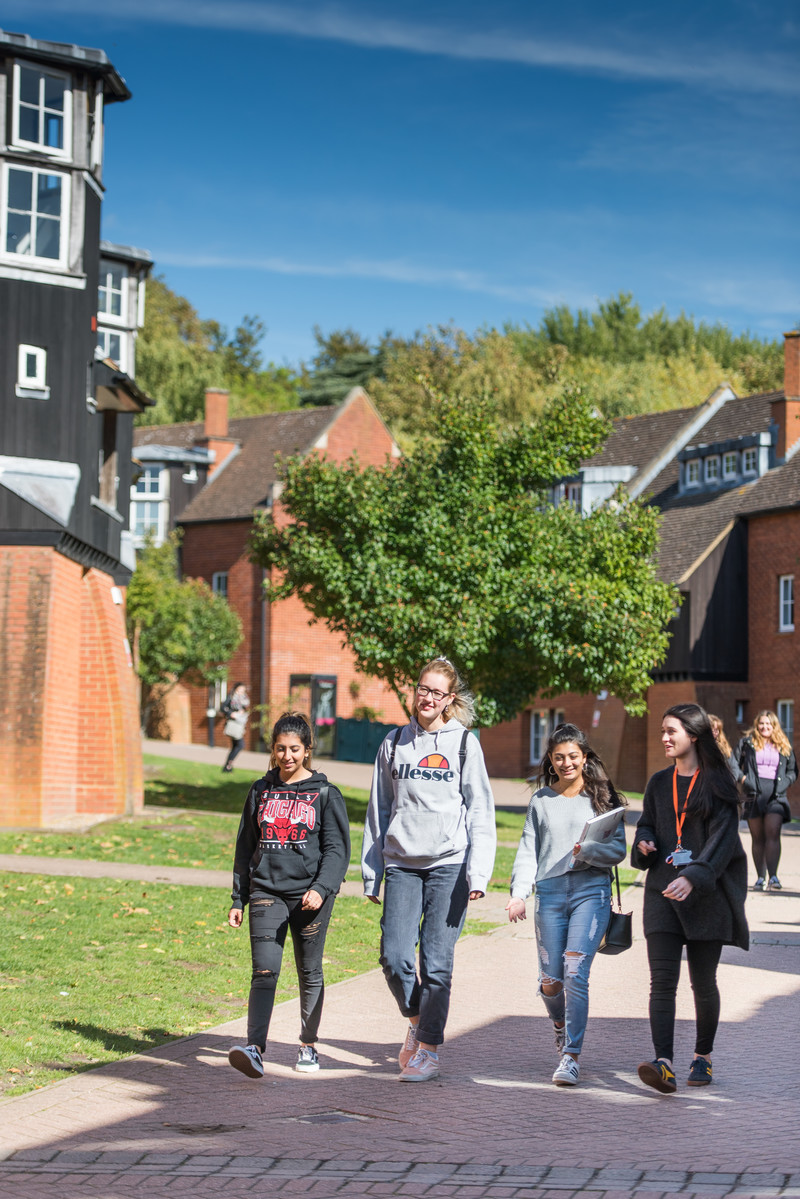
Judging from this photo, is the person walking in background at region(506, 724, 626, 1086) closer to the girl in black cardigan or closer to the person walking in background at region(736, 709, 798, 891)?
the girl in black cardigan

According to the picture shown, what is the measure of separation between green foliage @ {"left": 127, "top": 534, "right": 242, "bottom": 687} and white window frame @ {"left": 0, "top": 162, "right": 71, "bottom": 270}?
21.1 metres

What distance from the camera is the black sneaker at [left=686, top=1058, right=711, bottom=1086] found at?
6734 mm

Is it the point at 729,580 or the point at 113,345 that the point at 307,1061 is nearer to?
the point at 113,345

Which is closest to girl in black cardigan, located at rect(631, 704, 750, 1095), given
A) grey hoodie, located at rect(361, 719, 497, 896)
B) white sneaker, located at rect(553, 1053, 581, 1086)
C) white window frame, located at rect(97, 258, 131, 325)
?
white sneaker, located at rect(553, 1053, 581, 1086)

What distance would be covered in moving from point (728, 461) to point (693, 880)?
1275 inches

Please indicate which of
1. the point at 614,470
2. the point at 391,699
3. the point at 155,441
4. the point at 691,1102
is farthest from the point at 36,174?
the point at 155,441

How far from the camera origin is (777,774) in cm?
1502

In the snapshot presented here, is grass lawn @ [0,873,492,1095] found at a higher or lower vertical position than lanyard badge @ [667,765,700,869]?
lower

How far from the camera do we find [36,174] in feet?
66.4

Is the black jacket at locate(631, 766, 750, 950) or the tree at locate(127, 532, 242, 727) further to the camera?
the tree at locate(127, 532, 242, 727)

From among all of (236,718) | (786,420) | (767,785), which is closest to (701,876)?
(767,785)

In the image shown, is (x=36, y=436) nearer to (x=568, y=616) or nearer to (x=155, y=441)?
(x=568, y=616)

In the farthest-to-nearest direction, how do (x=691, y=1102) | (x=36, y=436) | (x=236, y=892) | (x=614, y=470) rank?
(x=614, y=470) → (x=36, y=436) → (x=236, y=892) → (x=691, y=1102)

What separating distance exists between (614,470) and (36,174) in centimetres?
2427
